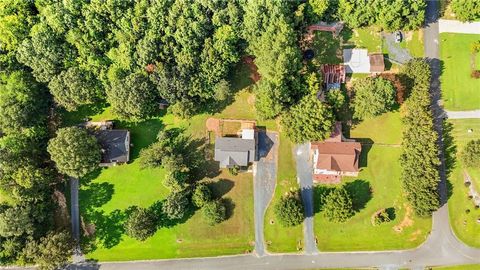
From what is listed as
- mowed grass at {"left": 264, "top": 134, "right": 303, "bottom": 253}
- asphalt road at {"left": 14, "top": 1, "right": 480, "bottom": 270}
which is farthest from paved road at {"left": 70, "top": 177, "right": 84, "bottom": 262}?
mowed grass at {"left": 264, "top": 134, "right": 303, "bottom": 253}

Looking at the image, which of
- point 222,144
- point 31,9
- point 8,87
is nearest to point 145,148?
point 222,144

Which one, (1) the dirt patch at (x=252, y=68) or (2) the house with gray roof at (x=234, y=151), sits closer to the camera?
(2) the house with gray roof at (x=234, y=151)

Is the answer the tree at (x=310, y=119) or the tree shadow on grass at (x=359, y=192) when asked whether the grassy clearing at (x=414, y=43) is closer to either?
the tree at (x=310, y=119)

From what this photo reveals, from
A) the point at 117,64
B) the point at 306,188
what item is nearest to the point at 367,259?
the point at 306,188

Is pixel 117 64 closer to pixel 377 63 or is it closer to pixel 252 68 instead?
pixel 252 68

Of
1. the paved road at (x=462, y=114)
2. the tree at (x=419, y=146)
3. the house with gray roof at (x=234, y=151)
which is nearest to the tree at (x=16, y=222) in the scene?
the house with gray roof at (x=234, y=151)

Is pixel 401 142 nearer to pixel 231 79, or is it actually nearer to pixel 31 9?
pixel 231 79

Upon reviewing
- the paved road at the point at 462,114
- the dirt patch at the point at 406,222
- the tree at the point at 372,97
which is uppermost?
the tree at the point at 372,97

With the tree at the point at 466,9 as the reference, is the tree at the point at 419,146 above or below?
below
